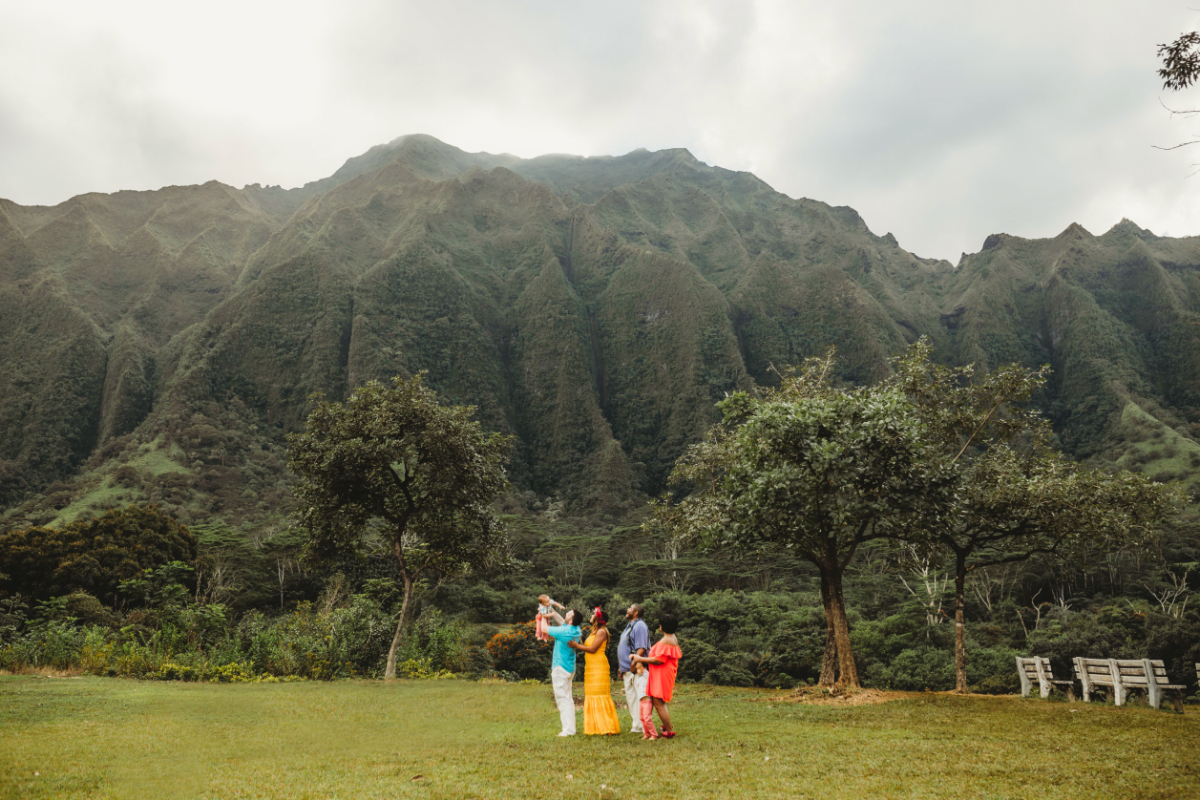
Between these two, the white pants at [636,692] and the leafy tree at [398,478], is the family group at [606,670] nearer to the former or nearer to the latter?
the white pants at [636,692]

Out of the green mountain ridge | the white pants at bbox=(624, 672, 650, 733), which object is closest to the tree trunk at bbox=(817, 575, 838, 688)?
the white pants at bbox=(624, 672, 650, 733)

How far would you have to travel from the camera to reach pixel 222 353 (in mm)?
92688

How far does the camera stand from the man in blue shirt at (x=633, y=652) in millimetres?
8377

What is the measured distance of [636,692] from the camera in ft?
28.5

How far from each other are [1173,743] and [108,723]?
13.0 metres

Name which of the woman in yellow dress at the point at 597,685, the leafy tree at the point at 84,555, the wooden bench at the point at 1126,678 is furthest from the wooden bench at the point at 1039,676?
the leafy tree at the point at 84,555

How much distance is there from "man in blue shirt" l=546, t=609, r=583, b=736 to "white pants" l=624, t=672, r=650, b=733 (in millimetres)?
836

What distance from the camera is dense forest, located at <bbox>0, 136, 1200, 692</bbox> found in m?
22.8

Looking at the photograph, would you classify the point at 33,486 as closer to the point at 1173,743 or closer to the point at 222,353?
the point at 222,353

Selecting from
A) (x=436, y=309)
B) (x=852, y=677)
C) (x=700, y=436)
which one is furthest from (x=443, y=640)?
(x=436, y=309)

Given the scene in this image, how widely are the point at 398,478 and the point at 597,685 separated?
11.8m

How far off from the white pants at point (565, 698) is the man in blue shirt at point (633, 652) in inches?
28.3

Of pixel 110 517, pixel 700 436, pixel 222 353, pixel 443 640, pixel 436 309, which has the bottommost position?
pixel 443 640

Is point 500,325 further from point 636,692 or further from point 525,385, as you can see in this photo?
point 636,692
